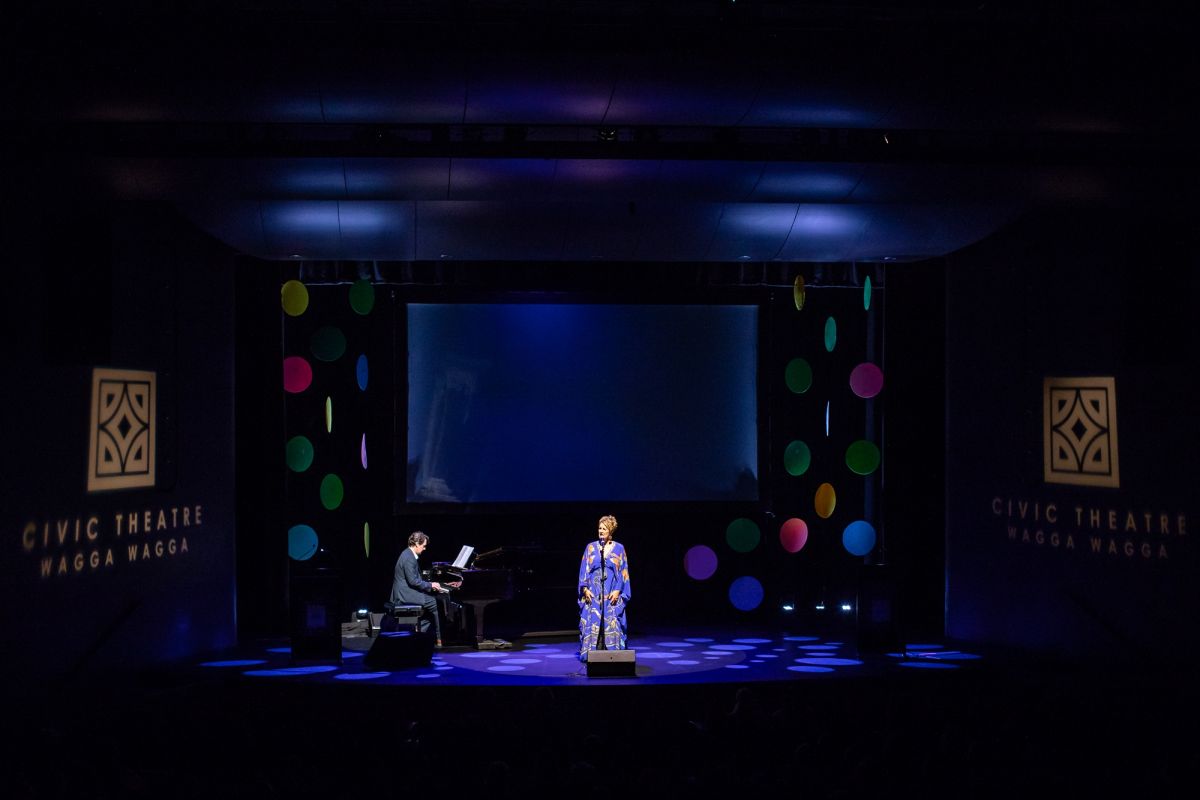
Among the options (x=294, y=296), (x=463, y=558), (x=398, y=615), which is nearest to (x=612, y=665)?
(x=463, y=558)

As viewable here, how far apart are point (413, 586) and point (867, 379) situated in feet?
15.6

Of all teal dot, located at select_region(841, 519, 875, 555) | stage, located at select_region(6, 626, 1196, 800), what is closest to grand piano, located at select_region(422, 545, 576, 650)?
stage, located at select_region(6, 626, 1196, 800)

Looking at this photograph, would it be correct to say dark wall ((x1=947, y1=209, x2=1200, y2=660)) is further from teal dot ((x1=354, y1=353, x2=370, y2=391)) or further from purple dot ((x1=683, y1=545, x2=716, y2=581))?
teal dot ((x1=354, y1=353, x2=370, y2=391))

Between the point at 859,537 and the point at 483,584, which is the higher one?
the point at 859,537

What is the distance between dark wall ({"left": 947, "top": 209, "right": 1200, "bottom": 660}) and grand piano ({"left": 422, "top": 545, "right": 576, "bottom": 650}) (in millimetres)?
3883

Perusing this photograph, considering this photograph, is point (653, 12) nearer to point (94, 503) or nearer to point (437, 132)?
point (437, 132)

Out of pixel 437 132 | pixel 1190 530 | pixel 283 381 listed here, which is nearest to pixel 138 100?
pixel 437 132

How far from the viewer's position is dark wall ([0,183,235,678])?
641 cm

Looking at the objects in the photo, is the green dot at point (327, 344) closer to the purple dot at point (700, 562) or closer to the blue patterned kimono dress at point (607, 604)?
the blue patterned kimono dress at point (607, 604)

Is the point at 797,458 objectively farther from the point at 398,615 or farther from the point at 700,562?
the point at 398,615

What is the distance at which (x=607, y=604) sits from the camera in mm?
8445

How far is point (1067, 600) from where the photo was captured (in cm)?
801

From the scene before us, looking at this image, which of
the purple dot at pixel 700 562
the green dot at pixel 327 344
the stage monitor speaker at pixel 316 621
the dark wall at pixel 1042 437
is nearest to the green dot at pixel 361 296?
the green dot at pixel 327 344

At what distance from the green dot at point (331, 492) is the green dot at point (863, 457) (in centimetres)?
495
